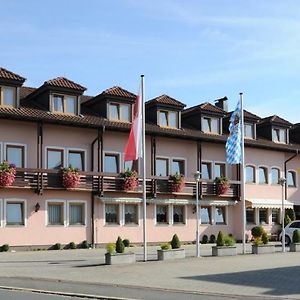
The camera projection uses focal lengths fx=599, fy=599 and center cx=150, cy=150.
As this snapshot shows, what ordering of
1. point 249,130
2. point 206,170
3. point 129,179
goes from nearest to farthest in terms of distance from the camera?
1. point 129,179
2. point 206,170
3. point 249,130

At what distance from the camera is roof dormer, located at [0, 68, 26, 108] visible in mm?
32906

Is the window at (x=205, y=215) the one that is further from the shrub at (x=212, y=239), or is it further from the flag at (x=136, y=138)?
the flag at (x=136, y=138)

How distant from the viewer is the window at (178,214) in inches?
1551

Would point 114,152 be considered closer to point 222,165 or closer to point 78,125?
point 78,125

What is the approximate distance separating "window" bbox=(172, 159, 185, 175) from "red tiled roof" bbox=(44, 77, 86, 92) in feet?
26.8

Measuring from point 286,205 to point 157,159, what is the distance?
39.2ft

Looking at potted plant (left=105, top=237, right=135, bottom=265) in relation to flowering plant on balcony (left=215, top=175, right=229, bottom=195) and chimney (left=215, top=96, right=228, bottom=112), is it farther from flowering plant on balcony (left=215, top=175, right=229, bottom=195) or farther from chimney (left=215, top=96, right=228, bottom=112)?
chimney (left=215, top=96, right=228, bottom=112)

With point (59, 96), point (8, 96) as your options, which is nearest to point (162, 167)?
point (59, 96)

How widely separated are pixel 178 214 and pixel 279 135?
475 inches

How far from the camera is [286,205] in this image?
44594 mm

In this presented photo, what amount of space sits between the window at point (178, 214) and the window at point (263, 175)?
7.61 m

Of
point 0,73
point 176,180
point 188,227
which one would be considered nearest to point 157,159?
point 176,180

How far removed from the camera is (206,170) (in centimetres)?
4119

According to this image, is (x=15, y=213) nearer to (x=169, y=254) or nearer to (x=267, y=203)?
(x=169, y=254)
